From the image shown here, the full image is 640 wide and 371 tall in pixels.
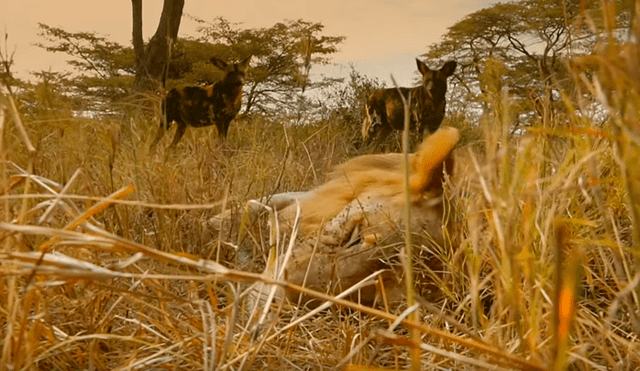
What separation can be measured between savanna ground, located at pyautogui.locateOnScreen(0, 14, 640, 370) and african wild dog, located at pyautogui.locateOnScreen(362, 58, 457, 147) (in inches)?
158

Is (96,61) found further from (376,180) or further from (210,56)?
(376,180)

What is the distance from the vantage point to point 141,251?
1.91 feet

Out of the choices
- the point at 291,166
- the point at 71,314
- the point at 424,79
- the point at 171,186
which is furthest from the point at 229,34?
the point at 71,314

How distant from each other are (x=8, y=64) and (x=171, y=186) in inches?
25.7

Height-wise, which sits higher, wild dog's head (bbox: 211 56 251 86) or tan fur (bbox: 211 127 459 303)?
wild dog's head (bbox: 211 56 251 86)

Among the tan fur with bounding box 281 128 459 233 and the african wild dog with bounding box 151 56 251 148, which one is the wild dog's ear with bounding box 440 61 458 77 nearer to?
the african wild dog with bounding box 151 56 251 148

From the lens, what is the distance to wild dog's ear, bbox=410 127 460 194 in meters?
1.53

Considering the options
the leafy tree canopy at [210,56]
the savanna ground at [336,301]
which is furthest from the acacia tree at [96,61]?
Answer: the savanna ground at [336,301]

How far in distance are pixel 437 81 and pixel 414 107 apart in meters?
0.30

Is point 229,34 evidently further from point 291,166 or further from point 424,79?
point 291,166

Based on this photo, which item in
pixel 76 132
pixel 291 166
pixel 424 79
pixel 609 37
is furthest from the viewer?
pixel 424 79

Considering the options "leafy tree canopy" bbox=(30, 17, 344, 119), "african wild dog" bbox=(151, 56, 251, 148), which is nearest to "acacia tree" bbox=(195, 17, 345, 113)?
"leafy tree canopy" bbox=(30, 17, 344, 119)

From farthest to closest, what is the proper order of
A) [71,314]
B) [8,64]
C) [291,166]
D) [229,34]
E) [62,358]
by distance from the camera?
1. [229,34]
2. [291,166]
3. [8,64]
4. [71,314]
5. [62,358]

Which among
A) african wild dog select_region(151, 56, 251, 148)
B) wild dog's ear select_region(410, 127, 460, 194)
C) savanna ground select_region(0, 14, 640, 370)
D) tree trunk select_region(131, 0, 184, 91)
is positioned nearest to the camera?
savanna ground select_region(0, 14, 640, 370)
